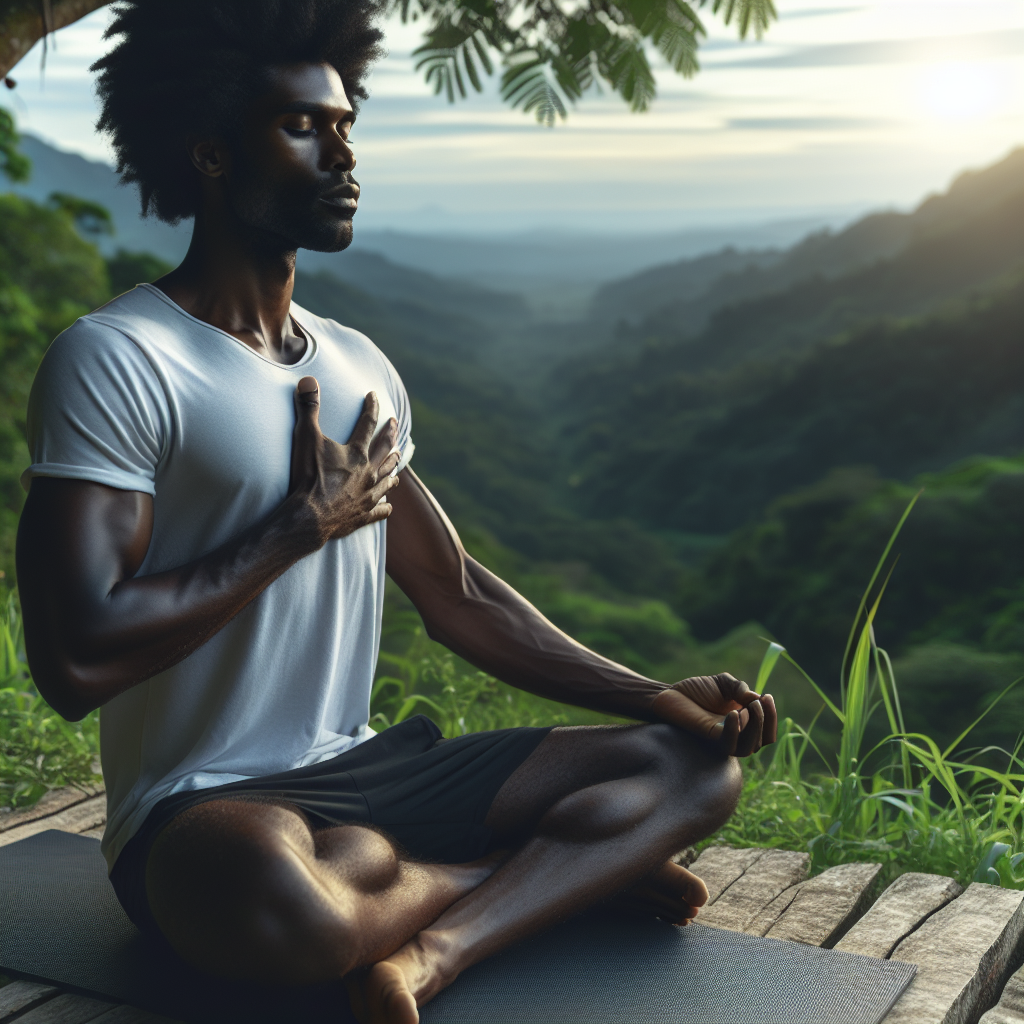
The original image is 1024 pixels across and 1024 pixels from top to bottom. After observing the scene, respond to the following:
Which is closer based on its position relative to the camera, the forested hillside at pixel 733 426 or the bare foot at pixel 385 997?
the bare foot at pixel 385 997

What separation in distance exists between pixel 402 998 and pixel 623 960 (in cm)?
55

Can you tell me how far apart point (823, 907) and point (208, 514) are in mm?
1634

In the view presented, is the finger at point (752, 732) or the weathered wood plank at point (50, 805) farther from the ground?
the finger at point (752, 732)

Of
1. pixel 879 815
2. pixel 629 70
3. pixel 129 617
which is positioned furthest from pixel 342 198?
pixel 879 815

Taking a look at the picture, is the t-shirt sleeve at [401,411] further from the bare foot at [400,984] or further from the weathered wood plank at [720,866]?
the weathered wood plank at [720,866]

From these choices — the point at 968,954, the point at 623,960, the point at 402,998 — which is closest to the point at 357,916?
the point at 402,998

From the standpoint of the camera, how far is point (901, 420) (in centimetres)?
2375

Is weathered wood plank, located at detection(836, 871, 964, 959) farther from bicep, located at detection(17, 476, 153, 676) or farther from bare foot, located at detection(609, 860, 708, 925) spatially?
bicep, located at detection(17, 476, 153, 676)

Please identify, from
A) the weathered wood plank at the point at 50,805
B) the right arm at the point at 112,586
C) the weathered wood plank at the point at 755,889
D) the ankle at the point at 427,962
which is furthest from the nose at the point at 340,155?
the weathered wood plank at the point at 50,805

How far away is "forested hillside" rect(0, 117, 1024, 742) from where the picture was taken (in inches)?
449

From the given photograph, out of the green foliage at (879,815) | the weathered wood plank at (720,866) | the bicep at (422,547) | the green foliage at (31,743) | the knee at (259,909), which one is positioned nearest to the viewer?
the knee at (259,909)

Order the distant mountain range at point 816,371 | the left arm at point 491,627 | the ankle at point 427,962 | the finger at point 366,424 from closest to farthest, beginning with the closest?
1. the ankle at point 427,962
2. the finger at point 366,424
3. the left arm at point 491,627
4. the distant mountain range at point 816,371

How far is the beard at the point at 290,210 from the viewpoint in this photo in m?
2.02

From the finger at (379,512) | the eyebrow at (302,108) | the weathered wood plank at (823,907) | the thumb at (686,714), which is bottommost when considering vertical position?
the weathered wood plank at (823,907)
